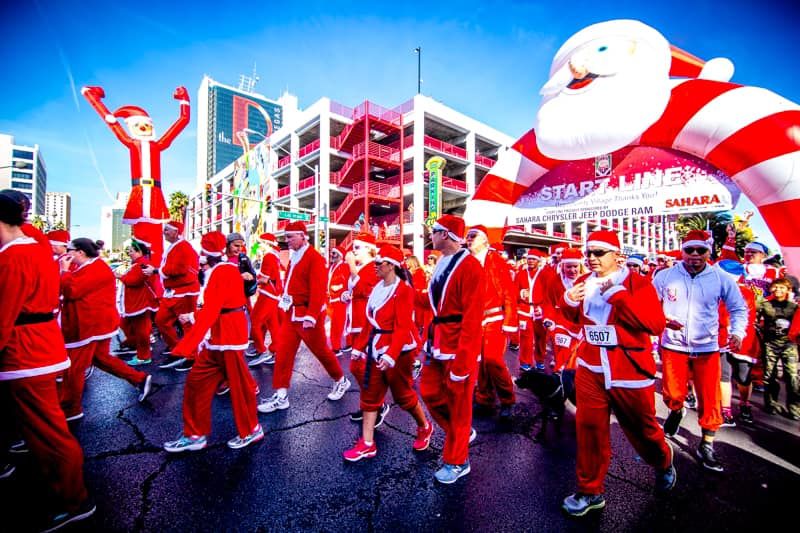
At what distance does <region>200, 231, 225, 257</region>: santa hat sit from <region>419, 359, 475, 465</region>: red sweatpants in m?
2.27

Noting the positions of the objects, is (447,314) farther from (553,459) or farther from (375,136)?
(375,136)

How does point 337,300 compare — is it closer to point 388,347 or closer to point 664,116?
point 388,347

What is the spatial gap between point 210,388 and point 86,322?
5.93ft

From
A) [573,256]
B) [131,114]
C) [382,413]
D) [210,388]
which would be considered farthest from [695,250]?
[131,114]

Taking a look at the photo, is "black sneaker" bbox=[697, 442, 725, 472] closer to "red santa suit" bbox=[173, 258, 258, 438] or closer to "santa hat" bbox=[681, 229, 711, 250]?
"santa hat" bbox=[681, 229, 711, 250]

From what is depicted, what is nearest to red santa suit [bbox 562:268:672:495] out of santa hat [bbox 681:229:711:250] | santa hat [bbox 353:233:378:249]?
santa hat [bbox 681:229:711:250]

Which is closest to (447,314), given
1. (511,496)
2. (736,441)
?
(511,496)

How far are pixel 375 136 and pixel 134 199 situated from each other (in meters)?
22.4

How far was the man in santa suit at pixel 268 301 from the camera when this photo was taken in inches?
237

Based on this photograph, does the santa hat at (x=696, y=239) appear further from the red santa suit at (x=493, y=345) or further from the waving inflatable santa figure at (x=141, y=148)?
the waving inflatable santa figure at (x=141, y=148)

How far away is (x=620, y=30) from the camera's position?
4.95 m

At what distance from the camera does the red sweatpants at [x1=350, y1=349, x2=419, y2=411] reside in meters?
3.15

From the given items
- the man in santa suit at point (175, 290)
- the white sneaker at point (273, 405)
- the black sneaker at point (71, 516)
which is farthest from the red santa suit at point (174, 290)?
the black sneaker at point (71, 516)

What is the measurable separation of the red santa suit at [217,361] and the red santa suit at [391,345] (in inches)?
44.6
